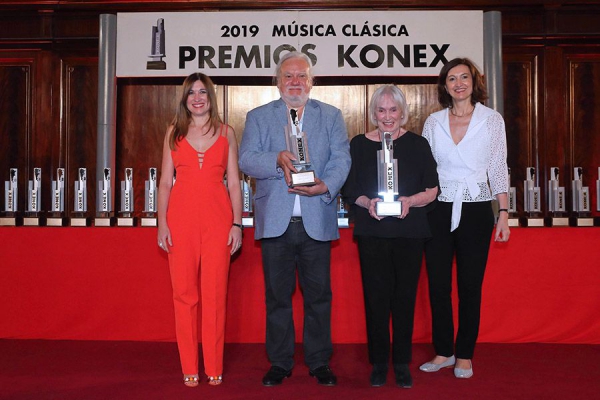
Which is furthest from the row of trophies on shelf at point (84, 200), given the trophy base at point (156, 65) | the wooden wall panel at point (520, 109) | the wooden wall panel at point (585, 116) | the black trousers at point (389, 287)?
the wooden wall panel at point (585, 116)

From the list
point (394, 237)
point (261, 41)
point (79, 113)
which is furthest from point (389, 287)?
point (79, 113)

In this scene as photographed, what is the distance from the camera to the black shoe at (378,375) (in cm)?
271

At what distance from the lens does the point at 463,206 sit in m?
2.90

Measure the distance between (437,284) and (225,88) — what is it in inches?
151

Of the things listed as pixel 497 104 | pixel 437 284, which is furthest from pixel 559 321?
pixel 497 104

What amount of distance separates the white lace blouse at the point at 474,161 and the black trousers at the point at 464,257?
Result: 0.05 m

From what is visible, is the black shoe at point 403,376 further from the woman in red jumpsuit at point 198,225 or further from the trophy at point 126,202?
the trophy at point 126,202

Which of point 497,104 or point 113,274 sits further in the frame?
point 497,104

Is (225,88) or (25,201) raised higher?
(225,88)

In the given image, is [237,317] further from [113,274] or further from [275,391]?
[275,391]

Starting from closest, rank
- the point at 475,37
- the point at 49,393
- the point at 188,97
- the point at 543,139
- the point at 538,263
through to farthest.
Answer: the point at 49,393, the point at 188,97, the point at 538,263, the point at 475,37, the point at 543,139

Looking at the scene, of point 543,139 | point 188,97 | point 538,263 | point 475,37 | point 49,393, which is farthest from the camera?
point 543,139

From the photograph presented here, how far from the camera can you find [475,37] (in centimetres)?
527

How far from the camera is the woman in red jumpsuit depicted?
280 centimetres
